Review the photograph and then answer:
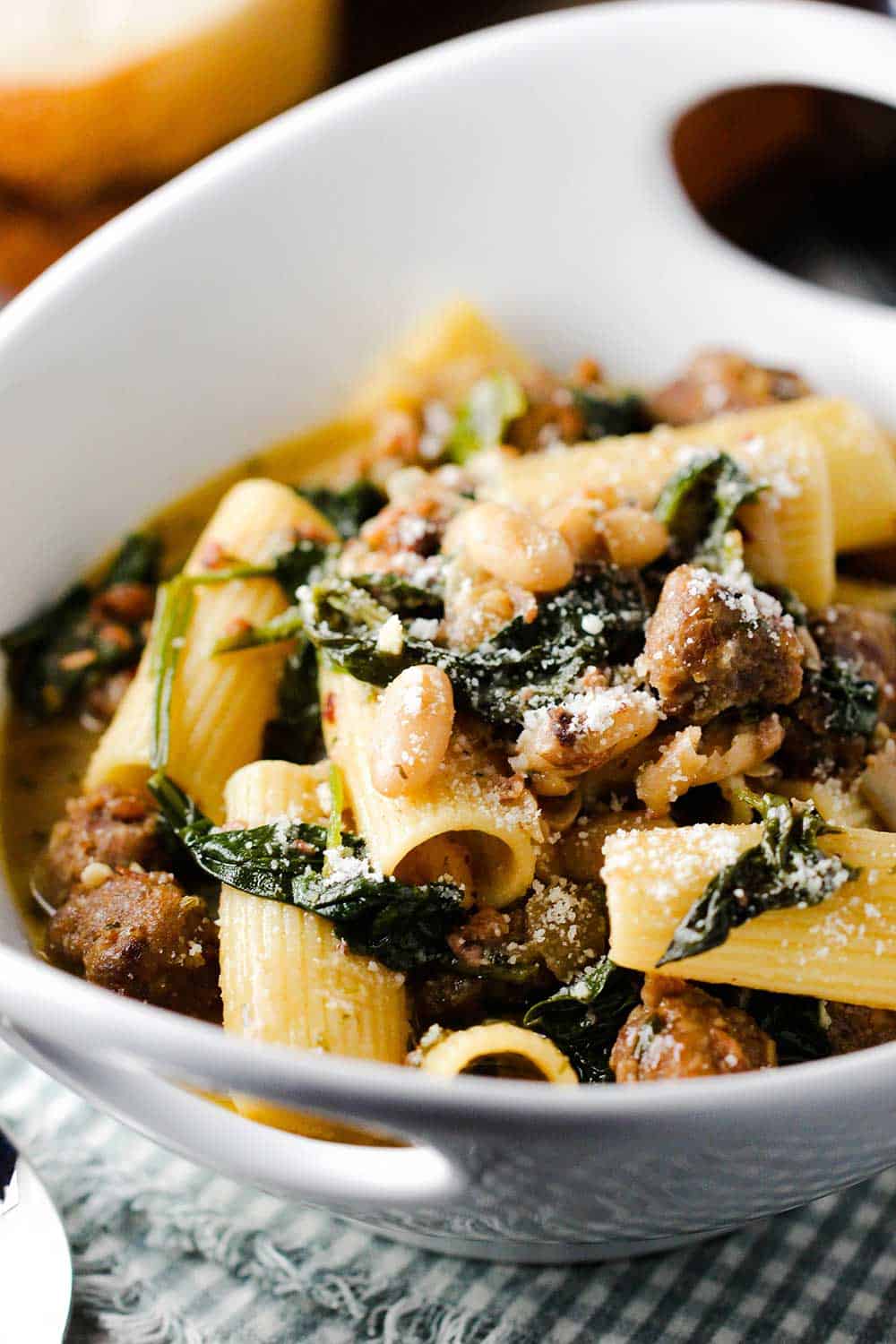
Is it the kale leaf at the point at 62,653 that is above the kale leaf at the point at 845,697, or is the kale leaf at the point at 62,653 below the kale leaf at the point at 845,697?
below

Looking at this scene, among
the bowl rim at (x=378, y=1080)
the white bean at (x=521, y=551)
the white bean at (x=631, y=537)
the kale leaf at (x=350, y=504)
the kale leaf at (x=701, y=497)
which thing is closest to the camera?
the bowl rim at (x=378, y=1080)

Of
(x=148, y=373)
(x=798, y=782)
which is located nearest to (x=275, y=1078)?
(x=798, y=782)

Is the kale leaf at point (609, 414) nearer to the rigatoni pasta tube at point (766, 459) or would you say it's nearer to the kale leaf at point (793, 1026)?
the rigatoni pasta tube at point (766, 459)

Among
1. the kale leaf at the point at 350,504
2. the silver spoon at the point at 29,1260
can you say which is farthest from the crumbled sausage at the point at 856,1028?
the kale leaf at the point at 350,504

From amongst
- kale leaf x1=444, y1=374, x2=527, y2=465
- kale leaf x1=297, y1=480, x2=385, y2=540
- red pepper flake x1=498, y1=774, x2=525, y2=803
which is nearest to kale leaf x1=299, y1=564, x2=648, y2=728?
red pepper flake x1=498, y1=774, x2=525, y2=803

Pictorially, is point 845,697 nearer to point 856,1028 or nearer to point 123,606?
point 856,1028

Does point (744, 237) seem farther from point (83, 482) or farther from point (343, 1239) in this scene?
point (343, 1239)
